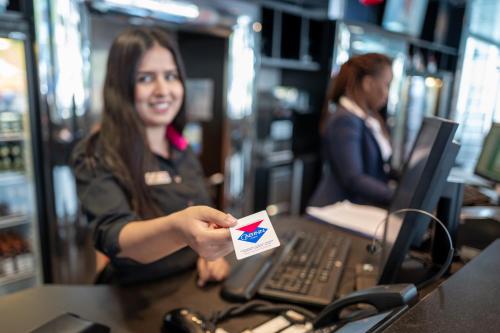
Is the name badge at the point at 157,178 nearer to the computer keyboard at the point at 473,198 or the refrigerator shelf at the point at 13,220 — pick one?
the computer keyboard at the point at 473,198

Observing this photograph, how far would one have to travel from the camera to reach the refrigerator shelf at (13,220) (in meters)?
2.20

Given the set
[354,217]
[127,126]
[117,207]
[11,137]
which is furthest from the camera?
[11,137]

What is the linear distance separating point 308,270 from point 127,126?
62 cm

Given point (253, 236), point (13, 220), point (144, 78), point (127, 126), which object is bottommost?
point (13, 220)

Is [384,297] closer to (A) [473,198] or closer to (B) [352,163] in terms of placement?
(A) [473,198]

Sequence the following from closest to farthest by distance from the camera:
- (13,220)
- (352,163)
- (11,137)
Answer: (352,163) < (11,137) < (13,220)

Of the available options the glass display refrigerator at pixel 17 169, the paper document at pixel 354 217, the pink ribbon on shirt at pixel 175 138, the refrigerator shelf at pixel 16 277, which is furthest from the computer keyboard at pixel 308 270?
the refrigerator shelf at pixel 16 277

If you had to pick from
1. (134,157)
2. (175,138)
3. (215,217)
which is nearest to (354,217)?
(175,138)

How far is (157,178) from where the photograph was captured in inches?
46.5

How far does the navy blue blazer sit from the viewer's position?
185 cm

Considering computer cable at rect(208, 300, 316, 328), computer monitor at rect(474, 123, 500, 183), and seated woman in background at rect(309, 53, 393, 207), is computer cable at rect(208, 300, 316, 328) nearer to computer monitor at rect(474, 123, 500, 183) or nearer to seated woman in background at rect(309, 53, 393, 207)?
computer monitor at rect(474, 123, 500, 183)

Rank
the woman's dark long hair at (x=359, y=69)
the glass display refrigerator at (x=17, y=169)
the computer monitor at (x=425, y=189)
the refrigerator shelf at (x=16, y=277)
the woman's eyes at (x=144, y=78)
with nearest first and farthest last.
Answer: the computer monitor at (x=425, y=189), the woman's eyes at (x=144, y=78), the woman's dark long hair at (x=359, y=69), the glass display refrigerator at (x=17, y=169), the refrigerator shelf at (x=16, y=277)

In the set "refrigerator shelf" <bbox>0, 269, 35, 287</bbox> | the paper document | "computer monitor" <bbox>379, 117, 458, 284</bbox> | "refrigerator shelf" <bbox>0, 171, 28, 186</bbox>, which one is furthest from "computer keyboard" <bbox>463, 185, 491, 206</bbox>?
"refrigerator shelf" <bbox>0, 269, 35, 287</bbox>

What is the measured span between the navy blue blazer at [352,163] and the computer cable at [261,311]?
107 cm
